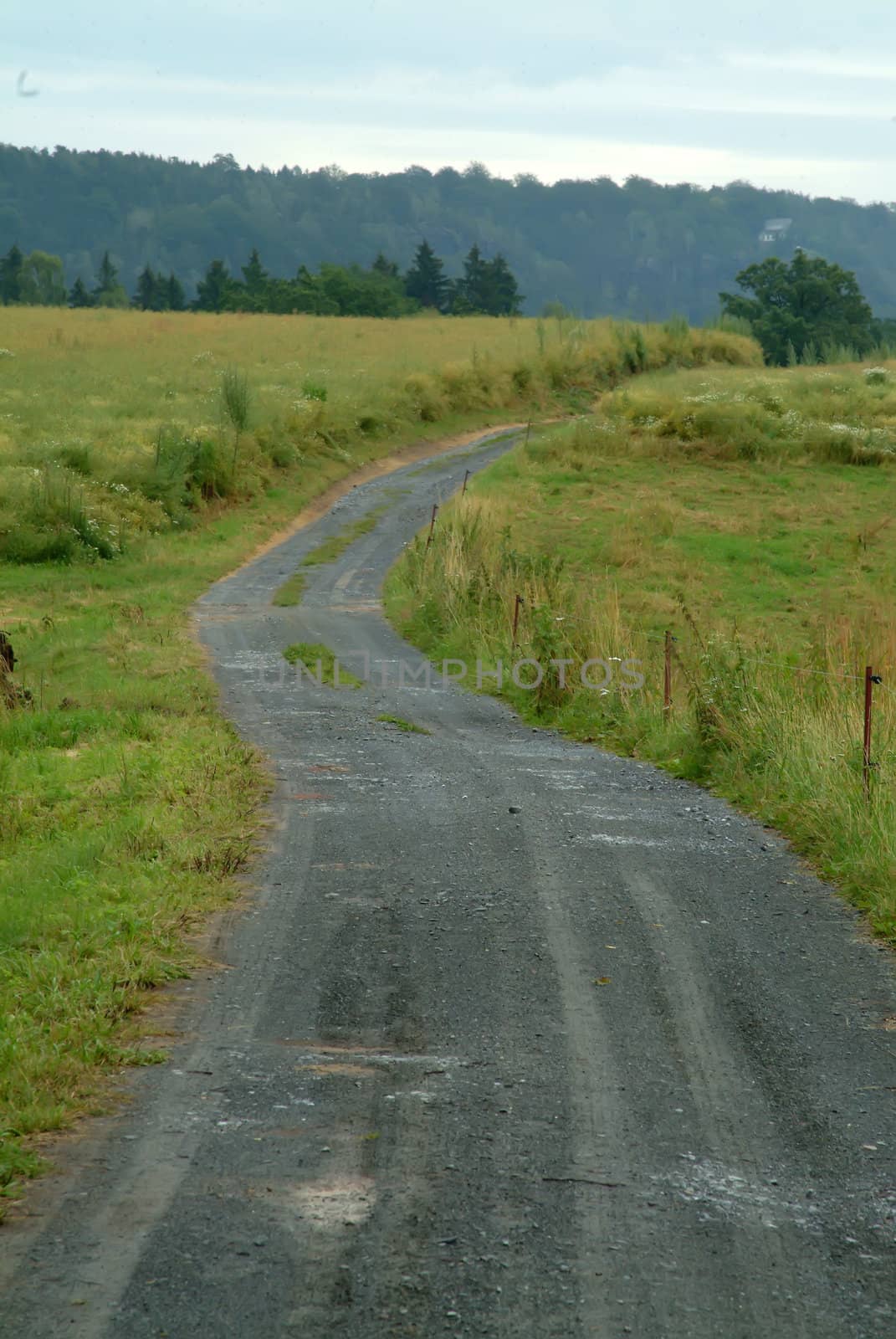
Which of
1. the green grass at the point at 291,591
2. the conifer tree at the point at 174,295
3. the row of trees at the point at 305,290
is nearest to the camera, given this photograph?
the green grass at the point at 291,591

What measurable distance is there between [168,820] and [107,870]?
3.30 ft

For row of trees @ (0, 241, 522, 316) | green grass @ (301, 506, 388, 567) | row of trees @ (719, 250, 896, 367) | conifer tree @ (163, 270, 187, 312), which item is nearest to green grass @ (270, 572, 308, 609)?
green grass @ (301, 506, 388, 567)

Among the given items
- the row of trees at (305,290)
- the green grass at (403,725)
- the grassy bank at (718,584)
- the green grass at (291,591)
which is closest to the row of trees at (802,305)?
the row of trees at (305,290)

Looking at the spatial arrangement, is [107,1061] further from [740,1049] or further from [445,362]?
[445,362]

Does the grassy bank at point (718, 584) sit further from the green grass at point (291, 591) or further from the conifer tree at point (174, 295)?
the conifer tree at point (174, 295)

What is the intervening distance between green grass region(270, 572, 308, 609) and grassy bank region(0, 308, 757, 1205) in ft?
4.86

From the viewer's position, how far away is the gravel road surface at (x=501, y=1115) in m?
3.94

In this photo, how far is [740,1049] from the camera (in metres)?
5.87

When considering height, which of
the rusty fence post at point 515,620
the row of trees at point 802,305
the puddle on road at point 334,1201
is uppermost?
the row of trees at point 802,305

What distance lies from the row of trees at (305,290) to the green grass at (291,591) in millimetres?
64206

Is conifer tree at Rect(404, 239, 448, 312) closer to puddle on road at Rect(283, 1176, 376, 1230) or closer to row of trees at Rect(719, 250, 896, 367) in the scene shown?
row of trees at Rect(719, 250, 896, 367)

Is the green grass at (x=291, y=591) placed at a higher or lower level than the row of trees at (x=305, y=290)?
lower

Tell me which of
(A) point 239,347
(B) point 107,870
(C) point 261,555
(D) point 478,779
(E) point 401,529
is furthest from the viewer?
(A) point 239,347

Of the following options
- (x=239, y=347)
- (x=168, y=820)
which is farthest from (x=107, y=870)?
(x=239, y=347)
